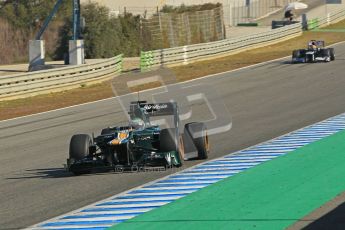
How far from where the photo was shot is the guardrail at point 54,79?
31995mm

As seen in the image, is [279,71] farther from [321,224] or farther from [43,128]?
[321,224]

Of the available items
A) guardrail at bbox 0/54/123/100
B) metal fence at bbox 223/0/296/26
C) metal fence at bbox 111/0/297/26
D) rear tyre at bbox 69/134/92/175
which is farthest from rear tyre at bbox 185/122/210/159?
metal fence at bbox 223/0/296/26

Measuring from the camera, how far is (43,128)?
72.0 feet

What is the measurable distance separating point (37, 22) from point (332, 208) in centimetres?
5444

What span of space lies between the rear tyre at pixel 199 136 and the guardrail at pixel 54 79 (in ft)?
60.1

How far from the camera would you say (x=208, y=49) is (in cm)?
4722

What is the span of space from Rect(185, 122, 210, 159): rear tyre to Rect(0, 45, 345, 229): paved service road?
1.55 feet

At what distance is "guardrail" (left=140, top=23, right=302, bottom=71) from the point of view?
137 ft

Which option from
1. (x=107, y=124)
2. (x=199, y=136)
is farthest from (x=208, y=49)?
(x=199, y=136)

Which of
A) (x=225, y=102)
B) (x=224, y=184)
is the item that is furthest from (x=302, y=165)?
(x=225, y=102)

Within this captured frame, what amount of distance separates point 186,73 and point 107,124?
17.3m

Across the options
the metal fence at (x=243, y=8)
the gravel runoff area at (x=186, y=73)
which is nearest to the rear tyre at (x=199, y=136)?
the gravel runoff area at (x=186, y=73)

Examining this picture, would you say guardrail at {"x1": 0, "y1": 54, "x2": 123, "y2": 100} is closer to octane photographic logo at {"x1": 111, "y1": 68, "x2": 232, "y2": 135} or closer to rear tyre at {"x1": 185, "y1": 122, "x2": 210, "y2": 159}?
octane photographic logo at {"x1": 111, "y1": 68, "x2": 232, "y2": 135}

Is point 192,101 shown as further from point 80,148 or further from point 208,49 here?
point 208,49
